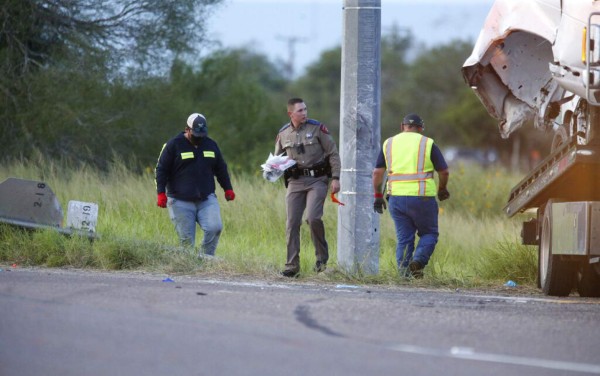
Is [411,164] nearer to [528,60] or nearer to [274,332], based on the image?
[528,60]

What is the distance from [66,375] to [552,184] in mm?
6385

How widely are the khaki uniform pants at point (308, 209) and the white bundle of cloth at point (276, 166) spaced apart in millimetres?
223

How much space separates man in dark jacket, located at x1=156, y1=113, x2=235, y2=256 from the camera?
45.8 ft

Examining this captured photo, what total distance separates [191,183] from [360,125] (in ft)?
7.81

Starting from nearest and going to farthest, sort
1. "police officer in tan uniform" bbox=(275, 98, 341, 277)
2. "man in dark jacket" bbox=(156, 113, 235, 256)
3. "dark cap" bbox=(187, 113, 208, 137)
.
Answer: "police officer in tan uniform" bbox=(275, 98, 341, 277) < "dark cap" bbox=(187, 113, 208, 137) < "man in dark jacket" bbox=(156, 113, 235, 256)

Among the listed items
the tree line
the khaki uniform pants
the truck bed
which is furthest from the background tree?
the truck bed

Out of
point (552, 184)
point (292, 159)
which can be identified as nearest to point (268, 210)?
point (292, 159)

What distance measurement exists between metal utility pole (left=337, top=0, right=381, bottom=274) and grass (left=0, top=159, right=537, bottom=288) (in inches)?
15.1

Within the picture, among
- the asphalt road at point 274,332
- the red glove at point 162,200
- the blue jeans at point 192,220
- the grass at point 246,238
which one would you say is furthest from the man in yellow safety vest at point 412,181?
the asphalt road at point 274,332

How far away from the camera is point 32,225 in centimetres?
1366

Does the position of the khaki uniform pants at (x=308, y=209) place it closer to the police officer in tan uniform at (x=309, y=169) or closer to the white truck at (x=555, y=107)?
the police officer in tan uniform at (x=309, y=169)

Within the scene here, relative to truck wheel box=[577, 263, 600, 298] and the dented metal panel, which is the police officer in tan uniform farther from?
truck wheel box=[577, 263, 600, 298]

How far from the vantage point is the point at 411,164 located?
1274 cm

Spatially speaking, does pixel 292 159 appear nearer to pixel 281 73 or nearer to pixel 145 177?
pixel 145 177
